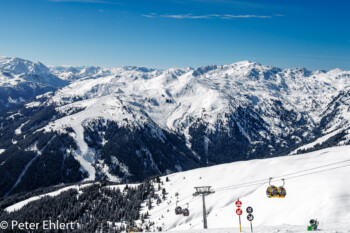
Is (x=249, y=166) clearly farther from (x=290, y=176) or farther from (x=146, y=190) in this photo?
(x=146, y=190)

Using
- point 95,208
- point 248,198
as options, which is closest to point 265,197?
point 248,198

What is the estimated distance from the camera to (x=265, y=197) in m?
93.2

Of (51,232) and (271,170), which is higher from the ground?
(271,170)

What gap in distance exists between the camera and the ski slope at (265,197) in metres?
73.1

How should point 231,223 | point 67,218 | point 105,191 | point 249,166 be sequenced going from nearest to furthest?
point 231,223 → point 249,166 → point 67,218 → point 105,191

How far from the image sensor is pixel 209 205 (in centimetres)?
10794

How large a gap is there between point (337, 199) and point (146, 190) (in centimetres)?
8953

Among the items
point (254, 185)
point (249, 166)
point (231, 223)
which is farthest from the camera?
point (249, 166)

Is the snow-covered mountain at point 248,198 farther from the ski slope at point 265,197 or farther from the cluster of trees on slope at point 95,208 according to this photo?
the cluster of trees on slope at point 95,208

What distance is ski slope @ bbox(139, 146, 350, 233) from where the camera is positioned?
73125 mm

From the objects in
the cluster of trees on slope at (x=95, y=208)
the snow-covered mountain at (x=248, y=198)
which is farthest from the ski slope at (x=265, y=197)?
the cluster of trees on slope at (x=95, y=208)

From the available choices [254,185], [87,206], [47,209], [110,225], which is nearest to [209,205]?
[254,185]

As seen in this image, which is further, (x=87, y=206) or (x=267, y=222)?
(x=87, y=206)

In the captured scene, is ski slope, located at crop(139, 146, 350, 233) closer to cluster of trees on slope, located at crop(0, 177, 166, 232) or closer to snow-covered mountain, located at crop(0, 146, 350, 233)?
snow-covered mountain, located at crop(0, 146, 350, 233)
